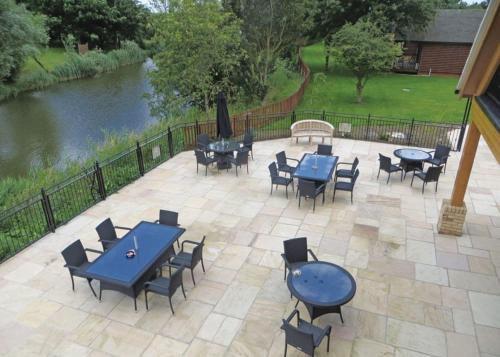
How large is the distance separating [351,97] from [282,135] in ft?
41.3

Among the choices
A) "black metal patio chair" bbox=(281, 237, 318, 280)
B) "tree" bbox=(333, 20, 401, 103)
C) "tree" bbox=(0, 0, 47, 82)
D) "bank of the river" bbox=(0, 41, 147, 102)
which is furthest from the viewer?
"bank of the river" bbox=(0, 41, 147, 102)

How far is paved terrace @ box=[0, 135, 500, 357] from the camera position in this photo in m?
5.59

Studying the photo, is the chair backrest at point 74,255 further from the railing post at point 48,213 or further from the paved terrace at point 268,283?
the railing post at point 48,213

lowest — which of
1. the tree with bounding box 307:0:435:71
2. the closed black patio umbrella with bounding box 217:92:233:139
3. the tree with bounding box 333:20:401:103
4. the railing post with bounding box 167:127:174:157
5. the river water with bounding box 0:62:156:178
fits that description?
the river water with bounding box 0:62:156:178

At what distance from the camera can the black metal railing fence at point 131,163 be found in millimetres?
8781

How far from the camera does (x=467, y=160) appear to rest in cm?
769

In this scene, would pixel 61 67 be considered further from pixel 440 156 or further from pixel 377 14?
pixel 440 156

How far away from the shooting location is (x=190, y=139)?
14.0 meters

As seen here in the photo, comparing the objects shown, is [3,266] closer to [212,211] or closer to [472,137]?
[212,211]

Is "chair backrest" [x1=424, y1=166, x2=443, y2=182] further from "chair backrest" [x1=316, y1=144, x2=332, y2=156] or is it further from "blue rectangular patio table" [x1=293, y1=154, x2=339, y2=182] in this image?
"chair backrest" [x1=316, y1=144, x2=332, y2=156]

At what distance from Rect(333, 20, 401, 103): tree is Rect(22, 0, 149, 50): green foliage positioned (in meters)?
25.5

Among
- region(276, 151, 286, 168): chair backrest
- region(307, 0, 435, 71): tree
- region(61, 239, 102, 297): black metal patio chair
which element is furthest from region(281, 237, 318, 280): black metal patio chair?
region(307, 0, 435, 71): tree

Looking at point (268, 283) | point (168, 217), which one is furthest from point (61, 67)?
point (268, 283)

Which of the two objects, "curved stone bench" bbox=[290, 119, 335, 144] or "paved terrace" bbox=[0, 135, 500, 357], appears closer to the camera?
"paved terrace" bbox=[0, 135, 500, 357]
